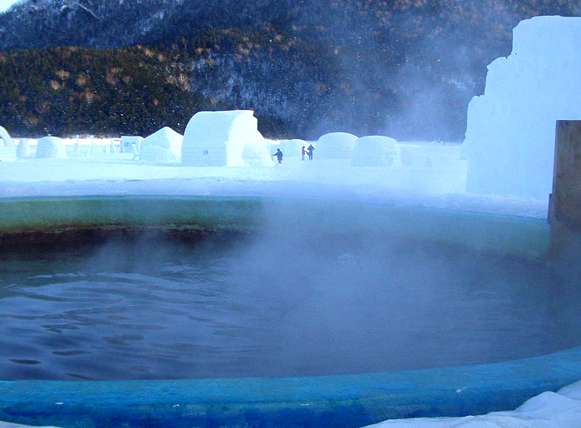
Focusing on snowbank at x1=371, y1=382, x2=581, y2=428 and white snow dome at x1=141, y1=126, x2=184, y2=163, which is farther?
white snow dome at x1=141, y1=126, x2=184, y2=163

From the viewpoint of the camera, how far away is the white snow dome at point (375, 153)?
16828 mm

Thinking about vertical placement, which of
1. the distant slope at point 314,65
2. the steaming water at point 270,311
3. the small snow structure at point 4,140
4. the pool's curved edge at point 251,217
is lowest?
the steaming water at point 270,311

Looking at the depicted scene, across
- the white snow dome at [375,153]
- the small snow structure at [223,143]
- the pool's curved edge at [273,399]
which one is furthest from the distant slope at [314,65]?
the pool's curved edge at [273,399]

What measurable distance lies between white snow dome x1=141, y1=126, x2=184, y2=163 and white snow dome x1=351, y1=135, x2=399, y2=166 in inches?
229

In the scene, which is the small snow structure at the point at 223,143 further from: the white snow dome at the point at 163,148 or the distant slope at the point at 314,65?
the distant slope at the point at 314,65

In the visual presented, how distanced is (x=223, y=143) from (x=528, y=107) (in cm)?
1053

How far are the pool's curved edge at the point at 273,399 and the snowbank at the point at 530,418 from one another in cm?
4

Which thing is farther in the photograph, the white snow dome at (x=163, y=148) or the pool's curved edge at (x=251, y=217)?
the white snow dome at (x=163, y=148)

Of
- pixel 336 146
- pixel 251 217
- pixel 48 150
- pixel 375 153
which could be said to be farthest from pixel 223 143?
pixel 251 217

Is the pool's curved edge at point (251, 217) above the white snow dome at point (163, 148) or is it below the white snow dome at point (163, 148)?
below

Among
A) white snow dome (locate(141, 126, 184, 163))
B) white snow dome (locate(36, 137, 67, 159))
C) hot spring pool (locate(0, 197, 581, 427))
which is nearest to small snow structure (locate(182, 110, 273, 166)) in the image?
white snow dome (locate(141, 126, 184, 163))

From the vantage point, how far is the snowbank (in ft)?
4.49

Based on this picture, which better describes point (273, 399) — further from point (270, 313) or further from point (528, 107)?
point (528, 107)

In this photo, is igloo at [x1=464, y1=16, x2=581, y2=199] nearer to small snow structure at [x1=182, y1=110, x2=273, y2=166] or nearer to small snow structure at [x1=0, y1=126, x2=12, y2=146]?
small snow structure at [x1=182, y1=110, x2=273, y2=166]
